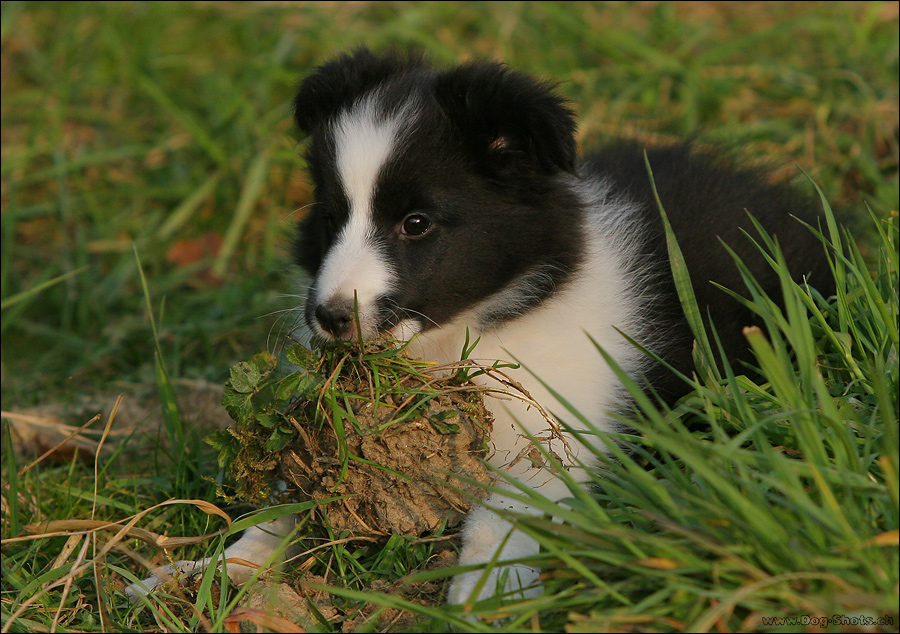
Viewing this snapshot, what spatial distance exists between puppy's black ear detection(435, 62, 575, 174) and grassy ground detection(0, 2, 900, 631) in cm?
80

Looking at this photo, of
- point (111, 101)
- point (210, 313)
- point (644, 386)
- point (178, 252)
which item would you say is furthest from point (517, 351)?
point (111, 101)

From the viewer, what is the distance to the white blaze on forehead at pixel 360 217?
7.91 feet

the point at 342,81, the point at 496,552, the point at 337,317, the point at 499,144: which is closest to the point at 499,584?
the point at 496,552

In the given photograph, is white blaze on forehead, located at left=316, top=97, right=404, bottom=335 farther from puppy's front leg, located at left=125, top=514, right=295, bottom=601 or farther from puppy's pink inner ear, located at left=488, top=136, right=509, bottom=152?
puppy's front leg, located at left=125, top=514, right=295, bottom=601

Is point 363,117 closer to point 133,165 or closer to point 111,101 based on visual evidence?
point 133,165

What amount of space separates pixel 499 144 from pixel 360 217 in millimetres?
460

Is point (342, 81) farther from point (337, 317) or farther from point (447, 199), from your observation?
point (337, 317)

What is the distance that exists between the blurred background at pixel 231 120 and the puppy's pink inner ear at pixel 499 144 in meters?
1.81

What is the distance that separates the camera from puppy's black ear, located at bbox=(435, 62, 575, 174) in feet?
8.26

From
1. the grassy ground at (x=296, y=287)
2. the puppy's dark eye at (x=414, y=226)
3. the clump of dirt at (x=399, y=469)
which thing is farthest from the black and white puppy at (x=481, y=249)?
the grassy ground at (x=296, y=287)

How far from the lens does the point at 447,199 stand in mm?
2588

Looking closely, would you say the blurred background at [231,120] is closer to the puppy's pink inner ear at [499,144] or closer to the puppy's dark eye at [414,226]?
the puppy's dark eye at [414,226]

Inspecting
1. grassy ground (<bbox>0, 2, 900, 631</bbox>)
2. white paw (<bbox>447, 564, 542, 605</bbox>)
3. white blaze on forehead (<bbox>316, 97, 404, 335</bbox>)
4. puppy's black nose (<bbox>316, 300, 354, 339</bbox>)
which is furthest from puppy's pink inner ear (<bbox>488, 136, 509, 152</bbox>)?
white paw (<bbox>447, 564, 542, 605</bbox>)

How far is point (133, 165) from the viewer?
5504 mm
